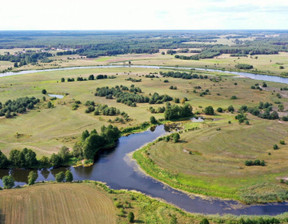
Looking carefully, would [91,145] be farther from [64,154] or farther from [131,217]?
[131,217]

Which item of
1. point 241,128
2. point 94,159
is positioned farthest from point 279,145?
point 94,159

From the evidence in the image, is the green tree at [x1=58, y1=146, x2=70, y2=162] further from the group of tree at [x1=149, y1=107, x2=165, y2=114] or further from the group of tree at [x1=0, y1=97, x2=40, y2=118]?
the group of tree at [x1=149, y1=107, x2=165, y2=114]

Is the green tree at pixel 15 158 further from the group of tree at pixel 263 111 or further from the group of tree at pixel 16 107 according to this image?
the group of tree at pixel 263 111

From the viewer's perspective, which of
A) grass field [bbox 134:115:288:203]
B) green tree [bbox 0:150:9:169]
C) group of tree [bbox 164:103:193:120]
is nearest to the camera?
grass field [bbox 134:115:288:203]

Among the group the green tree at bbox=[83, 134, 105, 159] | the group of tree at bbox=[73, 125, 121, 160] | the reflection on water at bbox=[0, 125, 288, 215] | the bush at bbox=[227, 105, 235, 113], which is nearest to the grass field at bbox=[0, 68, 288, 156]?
the bush at bbox=[227, 105, 235, 113]

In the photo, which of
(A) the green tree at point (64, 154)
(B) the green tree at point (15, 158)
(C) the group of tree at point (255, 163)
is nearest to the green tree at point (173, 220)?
(C) the group of tree at point (255, 163)
